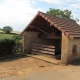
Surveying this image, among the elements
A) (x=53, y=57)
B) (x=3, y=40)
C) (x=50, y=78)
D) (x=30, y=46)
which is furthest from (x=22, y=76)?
(x=30, y=46)

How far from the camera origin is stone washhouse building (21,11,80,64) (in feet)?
43.7

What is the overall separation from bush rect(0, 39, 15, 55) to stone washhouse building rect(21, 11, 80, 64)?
1536mm

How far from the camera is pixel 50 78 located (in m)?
9.34

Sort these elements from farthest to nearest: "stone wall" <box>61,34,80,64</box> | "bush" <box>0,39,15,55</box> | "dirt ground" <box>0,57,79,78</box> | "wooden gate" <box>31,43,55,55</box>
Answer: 1. "bush" <box>0,39,15,55</box>
2. "wooden gate" <box>31,43,55,55</box>
3. "stone wall" <box>61,34,80,64</box>
4. "dirt ground" <box>0,57,79,78</box>

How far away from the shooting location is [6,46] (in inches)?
655

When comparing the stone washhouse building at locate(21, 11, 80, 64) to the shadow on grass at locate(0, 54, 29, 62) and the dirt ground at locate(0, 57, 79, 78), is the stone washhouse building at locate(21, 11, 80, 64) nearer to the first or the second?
the shadow on grass at locate(0, 54, 29, 62)

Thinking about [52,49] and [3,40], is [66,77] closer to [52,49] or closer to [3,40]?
[52,49]

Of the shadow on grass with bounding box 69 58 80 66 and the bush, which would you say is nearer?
the shadow on grass with bounding box 69 58 80 66

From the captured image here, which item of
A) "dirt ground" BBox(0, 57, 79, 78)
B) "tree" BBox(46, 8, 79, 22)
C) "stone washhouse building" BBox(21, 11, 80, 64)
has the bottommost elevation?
"dirt ground" BBox(0, 57, 79, 78)

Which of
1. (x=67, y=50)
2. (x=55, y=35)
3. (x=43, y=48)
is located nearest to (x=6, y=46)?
(x=43, y=48)

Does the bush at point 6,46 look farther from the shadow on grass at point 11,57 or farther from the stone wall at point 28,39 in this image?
the stone wall at point 28,39

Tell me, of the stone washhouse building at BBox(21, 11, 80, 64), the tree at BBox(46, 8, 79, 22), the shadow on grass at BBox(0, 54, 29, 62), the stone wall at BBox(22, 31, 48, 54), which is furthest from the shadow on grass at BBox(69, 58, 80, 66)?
the tree at BBox(46, 8, 79, 22)

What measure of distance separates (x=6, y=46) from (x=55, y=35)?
536 cm

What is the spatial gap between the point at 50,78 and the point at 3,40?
8550 millimetres
